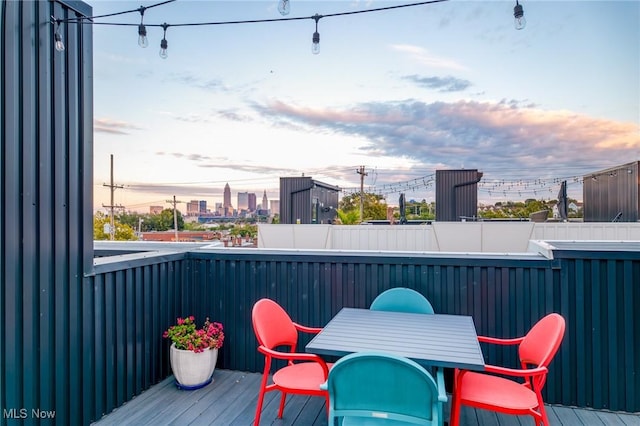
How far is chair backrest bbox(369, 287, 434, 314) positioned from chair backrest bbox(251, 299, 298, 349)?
2.10 feet

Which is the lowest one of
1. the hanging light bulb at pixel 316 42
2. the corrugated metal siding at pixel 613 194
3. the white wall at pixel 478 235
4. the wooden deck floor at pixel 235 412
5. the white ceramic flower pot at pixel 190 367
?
the wooden deck floor at pixel 235 412

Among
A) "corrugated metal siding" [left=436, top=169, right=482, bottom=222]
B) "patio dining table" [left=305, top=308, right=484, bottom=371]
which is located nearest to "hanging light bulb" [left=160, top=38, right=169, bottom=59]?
"patio dining table" [left=305, top=308, right=484, bottom=371]

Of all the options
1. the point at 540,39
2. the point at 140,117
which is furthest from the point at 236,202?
the point at 540,39

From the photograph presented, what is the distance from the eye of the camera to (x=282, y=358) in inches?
80.0

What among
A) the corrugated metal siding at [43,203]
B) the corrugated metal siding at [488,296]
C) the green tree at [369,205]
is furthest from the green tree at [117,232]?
the corrugated metal siding at [43,203]

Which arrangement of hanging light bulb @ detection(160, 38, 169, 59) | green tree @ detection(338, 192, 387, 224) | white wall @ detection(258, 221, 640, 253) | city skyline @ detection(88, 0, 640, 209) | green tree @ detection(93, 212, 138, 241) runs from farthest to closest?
green tree @ detection(338, 192, 387, 224)
green tree @ detection(93, 212, 138, 241)
white wall @ detection(258, 221, 640, 253)
city skyline @ detection(88, 0, 640, 209)
hanging light bulb @ detection(160, 38, 169, 59)

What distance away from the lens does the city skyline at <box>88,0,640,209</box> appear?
5582mm

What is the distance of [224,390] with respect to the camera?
295 centimetres

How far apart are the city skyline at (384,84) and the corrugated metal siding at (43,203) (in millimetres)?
604

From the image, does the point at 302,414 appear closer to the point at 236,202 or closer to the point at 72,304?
the point at 72,304

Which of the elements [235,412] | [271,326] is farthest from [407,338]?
[235,412]

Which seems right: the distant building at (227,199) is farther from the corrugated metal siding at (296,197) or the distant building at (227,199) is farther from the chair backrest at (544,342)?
the chair backrest at (544,342)

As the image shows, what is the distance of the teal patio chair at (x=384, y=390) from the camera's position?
145 centimetres

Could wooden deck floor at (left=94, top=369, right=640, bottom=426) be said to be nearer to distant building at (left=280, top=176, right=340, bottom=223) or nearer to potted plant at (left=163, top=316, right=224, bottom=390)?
potted plant at (left=163, top=316, right=224, bottom=390)
